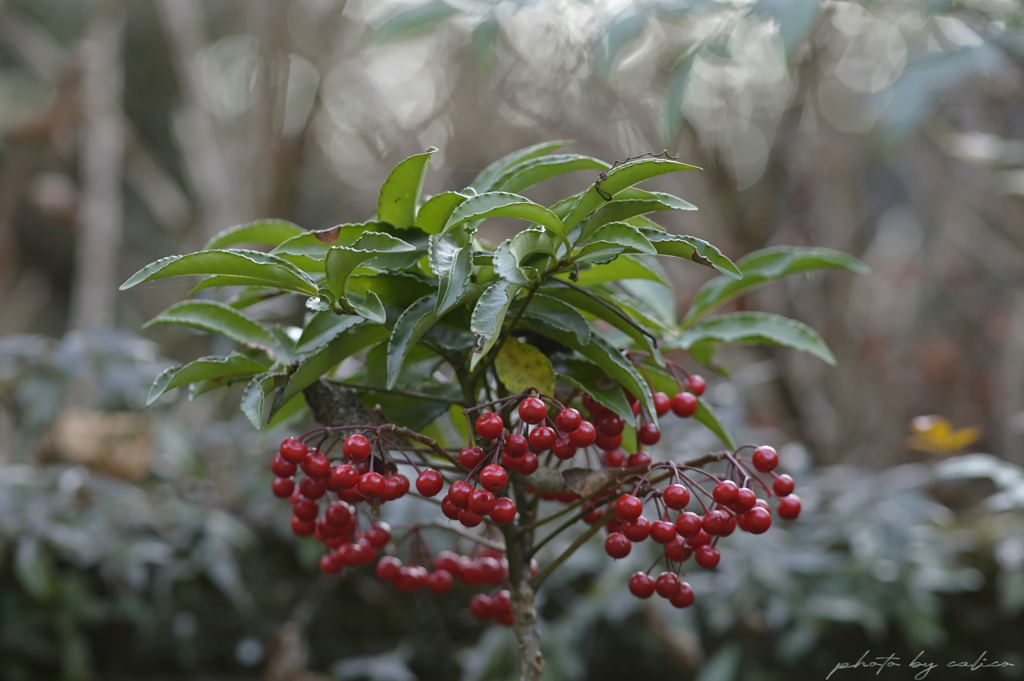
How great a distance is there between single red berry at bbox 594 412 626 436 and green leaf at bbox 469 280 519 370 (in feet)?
0.72

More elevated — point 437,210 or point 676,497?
point 437,210

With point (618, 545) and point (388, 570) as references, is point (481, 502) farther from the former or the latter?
point (388, 570)

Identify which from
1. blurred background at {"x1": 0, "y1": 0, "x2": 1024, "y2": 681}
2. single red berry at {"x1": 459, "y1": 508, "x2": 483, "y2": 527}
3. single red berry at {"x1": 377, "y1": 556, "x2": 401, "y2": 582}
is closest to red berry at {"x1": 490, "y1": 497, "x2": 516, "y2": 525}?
single red berry at {"x1": 459, "y1": 508, "x2": 483, "y2": 527}

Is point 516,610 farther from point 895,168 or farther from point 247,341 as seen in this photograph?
point 895,168

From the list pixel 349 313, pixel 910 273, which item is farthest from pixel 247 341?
pixel 910 273

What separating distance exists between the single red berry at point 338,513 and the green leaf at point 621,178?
0.42m

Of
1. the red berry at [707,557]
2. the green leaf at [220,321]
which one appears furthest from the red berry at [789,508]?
the green leaf at [220,321]

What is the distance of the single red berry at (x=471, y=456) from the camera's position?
74cm

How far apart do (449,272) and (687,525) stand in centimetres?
35

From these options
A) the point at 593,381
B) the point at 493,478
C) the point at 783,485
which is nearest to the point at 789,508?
the point at 783,485

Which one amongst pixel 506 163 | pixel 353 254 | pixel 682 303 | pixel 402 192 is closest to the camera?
pixel 353 254

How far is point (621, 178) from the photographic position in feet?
2.27

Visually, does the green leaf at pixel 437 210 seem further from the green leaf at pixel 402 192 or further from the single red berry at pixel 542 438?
the single red berry at pixel 542 438

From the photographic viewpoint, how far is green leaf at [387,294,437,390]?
680mm
